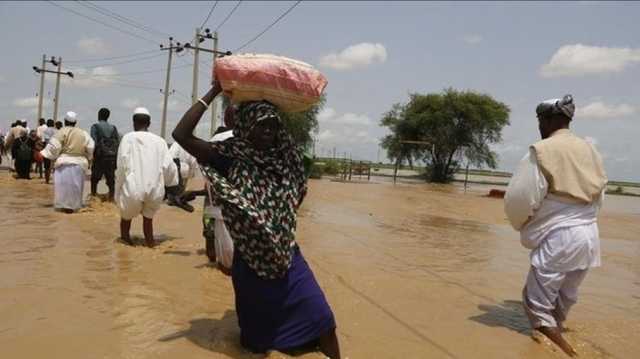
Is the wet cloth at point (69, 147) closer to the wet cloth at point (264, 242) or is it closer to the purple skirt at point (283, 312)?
the wet cloth at point (264, 242)

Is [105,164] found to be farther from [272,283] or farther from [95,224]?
[272,283]

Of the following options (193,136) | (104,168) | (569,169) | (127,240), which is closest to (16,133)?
(104,168)

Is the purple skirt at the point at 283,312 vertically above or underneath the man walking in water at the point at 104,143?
underneath

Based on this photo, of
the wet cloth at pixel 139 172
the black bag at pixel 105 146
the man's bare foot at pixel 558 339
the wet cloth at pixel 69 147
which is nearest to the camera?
the man's bare foot at pixel 558 339

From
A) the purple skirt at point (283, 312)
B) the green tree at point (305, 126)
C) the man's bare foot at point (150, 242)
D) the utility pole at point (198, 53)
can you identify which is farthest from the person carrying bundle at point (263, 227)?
the green tree at point (305, 126)

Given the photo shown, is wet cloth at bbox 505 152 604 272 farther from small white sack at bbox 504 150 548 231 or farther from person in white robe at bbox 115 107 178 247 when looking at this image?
person in white robe at bbox 115 107 178 247

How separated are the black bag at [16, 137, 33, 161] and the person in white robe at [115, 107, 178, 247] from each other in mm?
10856

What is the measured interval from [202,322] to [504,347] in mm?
2230

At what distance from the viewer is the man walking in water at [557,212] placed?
15.3 ft

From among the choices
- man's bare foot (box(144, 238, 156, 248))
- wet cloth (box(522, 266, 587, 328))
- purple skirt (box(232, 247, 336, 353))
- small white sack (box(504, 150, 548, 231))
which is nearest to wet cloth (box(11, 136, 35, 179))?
man's bare foot (box(144, 238, 156, 248))

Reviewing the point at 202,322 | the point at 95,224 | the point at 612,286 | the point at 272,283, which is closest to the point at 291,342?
the point at 272,283

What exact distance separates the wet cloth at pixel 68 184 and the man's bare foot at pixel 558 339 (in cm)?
786

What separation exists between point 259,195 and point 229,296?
74.2 inches

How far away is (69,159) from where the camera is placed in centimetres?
1016
